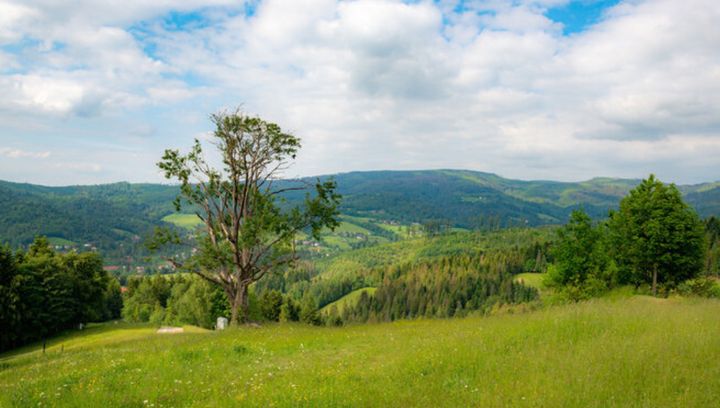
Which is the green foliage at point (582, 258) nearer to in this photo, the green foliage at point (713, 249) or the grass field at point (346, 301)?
the green foliage at point (713, 249)

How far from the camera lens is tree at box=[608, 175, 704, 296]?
133ft

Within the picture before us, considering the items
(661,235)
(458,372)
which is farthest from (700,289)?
(458,372)

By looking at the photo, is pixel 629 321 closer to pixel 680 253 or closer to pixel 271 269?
pixel 271 269

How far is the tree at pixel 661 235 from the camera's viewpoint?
4047 cm

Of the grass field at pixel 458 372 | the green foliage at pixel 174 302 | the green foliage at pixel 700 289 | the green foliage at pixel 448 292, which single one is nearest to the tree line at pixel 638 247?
the green foliage at pixel 700 289

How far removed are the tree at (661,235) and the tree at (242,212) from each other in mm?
32721

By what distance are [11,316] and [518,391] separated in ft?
230

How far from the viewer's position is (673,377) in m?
9.27

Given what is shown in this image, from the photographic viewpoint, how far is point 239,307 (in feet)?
101

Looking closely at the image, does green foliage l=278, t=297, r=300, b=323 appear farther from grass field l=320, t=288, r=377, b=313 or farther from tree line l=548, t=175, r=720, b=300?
tree line l=548, t=175, r=720, b=300

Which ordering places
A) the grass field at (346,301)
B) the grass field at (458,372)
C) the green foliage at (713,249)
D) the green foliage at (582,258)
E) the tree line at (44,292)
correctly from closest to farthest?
the grass field at (458,372)
the green foliage at (582,258)
the tree line at (44,292)
the green foliage at (713,249)
the grass field at (346,301)

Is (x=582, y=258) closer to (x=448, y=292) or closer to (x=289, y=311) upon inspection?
(x=289, y=311)

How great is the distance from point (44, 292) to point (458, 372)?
72.5 metres

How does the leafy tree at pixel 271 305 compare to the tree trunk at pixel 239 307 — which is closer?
the tree trunk at pixel 239 307
